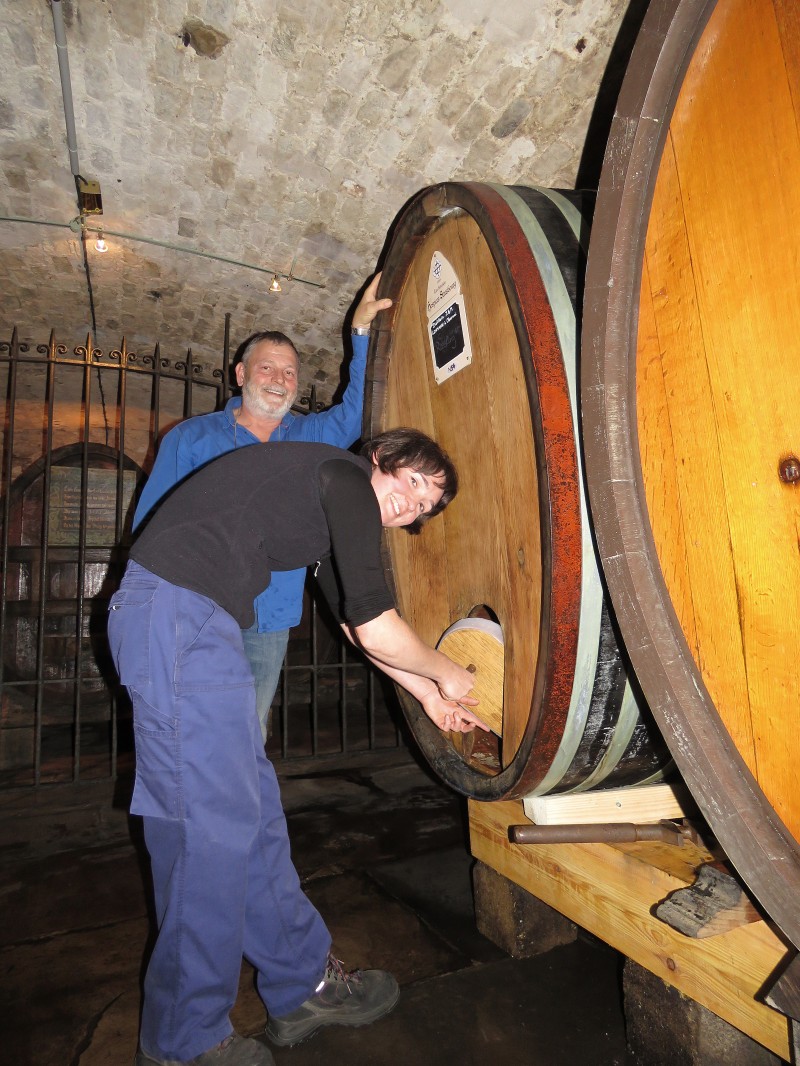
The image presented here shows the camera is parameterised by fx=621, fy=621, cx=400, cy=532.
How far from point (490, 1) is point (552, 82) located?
0.53 m

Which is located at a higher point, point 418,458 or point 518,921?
point 418,458

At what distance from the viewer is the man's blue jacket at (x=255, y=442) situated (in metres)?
2.57

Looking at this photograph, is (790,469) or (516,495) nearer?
(790,469)

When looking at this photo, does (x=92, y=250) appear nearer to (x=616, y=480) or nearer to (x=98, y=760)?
(x=98, y=760)

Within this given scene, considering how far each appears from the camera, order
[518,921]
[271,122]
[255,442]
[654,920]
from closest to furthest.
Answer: [654,920], [518,921], [255,442], [271,122]

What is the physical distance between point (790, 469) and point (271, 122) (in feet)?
11.9

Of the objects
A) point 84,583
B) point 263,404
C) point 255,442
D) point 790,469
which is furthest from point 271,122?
point 84,583

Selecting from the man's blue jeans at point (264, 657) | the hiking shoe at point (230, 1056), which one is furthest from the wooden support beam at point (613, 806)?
the man's blue jeans at point (264, 657)

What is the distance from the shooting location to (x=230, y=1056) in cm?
163

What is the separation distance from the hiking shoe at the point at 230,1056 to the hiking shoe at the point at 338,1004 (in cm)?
9

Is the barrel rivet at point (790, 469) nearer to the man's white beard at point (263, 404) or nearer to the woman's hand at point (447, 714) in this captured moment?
the woman's hand at point (447, 714)

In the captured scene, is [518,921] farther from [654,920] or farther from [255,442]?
[255,442]

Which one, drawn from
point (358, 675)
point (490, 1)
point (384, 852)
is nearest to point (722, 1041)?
point (384, 852)

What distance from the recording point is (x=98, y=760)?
17.0ft
